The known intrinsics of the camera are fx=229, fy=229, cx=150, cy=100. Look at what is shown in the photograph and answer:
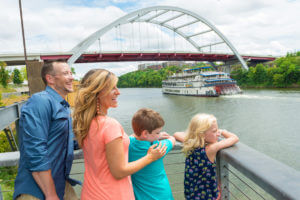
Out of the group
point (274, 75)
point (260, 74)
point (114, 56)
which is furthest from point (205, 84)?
point (260, 74)

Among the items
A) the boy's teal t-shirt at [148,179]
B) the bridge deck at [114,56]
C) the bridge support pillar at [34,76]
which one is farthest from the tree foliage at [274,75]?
the boy's teal t-shirt at [148,179]

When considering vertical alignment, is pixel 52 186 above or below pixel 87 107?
below

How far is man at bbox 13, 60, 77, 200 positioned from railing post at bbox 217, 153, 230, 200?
962mm

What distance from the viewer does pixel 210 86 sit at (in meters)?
31.7

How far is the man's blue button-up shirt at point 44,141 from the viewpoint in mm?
1181

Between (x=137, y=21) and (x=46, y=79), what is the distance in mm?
38053

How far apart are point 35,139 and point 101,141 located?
355 mm

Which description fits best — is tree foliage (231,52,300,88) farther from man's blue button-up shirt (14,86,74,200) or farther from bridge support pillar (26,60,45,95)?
man's blue button-up shirt (14,86,74,200)

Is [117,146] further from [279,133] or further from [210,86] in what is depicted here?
[210,86]

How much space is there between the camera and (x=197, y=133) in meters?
1.57

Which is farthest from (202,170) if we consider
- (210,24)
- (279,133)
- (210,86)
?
(210,24)

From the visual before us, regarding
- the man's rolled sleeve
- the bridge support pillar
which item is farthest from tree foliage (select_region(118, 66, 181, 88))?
the man's rolled sleeve

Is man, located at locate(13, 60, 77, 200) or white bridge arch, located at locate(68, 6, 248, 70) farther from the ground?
white bridge arch, located at locate(68, 6, 248, 70)

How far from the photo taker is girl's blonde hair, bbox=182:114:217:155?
1552 mm
